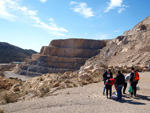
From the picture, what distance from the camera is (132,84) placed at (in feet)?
23.3

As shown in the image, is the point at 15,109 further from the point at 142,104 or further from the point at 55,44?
the point at 55,44

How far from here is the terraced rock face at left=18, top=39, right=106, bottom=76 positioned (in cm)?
4909

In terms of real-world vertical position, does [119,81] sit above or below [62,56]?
below

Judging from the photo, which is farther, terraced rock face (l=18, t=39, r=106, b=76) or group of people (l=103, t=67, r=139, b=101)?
terraced rock face (l=18, t=39, r=106, b=76)

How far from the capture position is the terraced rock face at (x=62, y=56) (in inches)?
1933

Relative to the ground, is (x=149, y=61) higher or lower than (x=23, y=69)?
higher

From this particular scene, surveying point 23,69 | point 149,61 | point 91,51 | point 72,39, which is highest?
point 72,39

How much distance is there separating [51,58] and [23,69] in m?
10.6

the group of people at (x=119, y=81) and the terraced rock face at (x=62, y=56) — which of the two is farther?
the terraced rock face at (x=62, y=56)

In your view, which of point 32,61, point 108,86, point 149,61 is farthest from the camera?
point 32,61

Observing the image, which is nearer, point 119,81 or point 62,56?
point 119,81

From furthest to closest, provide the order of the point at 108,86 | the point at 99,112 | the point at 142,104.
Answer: the point at 108,86 → the point at 142,104 → the point at 99,112

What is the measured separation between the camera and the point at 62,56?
55.0 m

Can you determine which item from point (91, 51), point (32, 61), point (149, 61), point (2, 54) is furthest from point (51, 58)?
point (2, 54)
